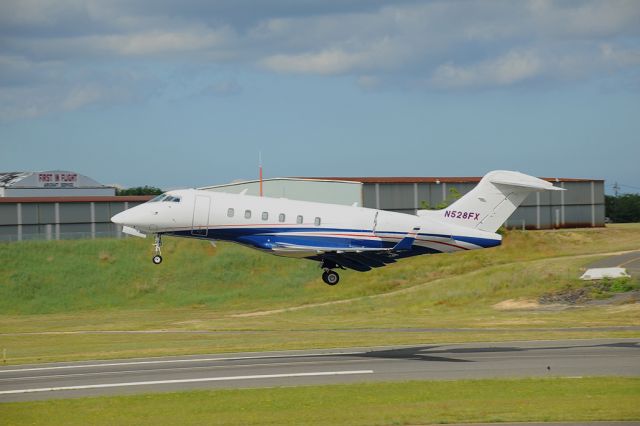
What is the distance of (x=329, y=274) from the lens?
135 feet

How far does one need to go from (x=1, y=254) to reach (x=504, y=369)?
64985 mm

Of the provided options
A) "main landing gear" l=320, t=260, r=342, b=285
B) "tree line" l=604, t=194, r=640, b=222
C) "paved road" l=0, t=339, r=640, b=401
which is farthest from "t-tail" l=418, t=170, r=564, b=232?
"tree line" l=604, t=194, r=640, b=222

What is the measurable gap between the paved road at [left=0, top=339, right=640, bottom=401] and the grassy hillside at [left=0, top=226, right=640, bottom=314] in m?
34.2

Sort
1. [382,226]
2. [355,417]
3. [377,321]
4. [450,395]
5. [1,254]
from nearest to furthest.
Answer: [355,417] → [450,395] → [382,226] → [377,321] → [1,254]

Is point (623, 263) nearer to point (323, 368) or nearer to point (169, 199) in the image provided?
point (169, 199)

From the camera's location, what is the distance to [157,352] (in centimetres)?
4300

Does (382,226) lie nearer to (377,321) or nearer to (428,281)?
(377,321)

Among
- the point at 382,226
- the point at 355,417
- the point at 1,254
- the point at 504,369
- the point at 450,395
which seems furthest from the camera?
the point at 1,254

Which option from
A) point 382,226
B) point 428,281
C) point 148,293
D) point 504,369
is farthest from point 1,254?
point 504,369

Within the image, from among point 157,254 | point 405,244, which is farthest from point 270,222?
point 405,244

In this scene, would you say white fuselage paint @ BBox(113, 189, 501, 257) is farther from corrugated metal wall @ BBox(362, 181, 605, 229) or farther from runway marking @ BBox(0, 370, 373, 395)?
corrugated metal wall @ BBox(362, 181, 605, 229)

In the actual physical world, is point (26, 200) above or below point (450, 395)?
above

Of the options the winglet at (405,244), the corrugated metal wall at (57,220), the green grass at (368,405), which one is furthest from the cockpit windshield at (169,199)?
the corrugated metal wall at (57,220)

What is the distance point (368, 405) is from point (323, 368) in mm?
7464
